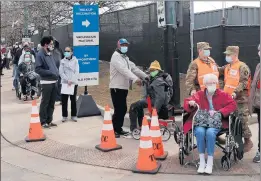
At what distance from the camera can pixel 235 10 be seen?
1897 cm

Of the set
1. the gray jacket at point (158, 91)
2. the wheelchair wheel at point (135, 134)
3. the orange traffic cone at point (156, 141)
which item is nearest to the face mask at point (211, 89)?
the orange traffic cone at point (156, 141)

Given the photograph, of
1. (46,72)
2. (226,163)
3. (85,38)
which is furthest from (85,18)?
(226,163)

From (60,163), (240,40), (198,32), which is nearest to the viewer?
(60,163)

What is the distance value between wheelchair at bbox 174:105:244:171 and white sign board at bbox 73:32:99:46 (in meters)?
4.22

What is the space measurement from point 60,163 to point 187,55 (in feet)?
28.8

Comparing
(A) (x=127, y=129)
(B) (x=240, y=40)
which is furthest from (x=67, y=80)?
(B) (x=240, y=40)

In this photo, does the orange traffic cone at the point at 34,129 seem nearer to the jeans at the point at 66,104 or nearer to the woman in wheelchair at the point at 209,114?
the jeans at the point at 66,104

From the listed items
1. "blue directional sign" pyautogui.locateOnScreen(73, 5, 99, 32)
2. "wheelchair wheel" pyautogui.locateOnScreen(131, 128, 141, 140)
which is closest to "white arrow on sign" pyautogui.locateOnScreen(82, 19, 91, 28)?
"blue directional sign" pyautogui.locateOnScreen(73, 5, 99, 32)

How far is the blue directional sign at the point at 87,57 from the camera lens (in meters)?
9.34

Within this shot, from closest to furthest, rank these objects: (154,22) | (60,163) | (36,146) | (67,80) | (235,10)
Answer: (60,163) < (36,146) < (67,80) < (154,22) < (235,10)

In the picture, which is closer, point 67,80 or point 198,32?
point 67,80

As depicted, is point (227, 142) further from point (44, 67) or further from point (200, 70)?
point (44, 67)

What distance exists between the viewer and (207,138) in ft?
17.8

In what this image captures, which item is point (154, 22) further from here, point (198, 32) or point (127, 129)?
point (127, 129)
